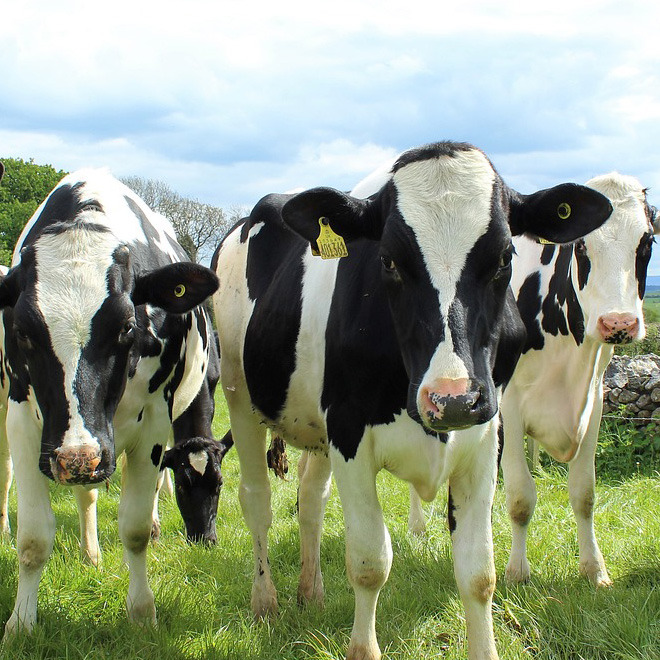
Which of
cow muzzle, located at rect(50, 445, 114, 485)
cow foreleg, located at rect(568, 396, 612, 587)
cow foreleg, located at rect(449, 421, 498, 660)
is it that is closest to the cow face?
cow foreleg, located at rect(568, 396, 612, 587)

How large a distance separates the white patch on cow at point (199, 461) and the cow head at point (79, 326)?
235 cm

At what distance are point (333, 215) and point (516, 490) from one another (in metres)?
2.66

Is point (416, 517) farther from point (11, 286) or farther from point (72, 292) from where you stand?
point (11, 286)

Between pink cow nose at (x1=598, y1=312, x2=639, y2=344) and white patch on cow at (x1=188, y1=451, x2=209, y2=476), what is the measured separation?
3448 millimetres

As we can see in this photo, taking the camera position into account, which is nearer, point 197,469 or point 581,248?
point 581,248

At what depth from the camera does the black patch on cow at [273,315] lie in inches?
182

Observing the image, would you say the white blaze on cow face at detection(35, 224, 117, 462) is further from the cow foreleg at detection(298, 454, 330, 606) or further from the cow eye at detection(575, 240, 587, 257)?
the cow eye at detection(575, 240, 587, 257)

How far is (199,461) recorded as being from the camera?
6621mm

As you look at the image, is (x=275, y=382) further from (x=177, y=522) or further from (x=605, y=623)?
(x=177, y=522)

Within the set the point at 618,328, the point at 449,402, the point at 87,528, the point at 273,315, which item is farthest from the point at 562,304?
the point at 87,528

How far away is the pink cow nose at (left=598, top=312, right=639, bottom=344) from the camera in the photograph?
4.56 meters

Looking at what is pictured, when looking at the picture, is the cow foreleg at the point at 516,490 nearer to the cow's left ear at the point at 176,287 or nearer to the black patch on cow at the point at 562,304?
the black patch on cow at the point at 562,304

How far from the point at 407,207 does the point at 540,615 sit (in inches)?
93.8

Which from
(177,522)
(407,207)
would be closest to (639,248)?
(407,207)
